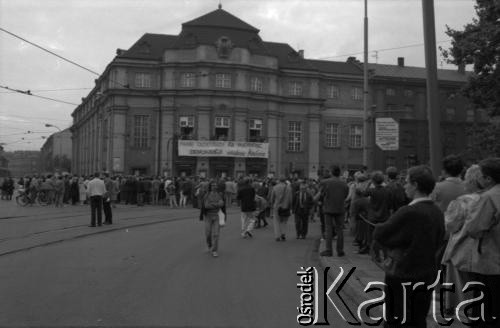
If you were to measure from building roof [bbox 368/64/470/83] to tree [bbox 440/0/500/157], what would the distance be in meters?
44.8

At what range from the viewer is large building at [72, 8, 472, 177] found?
57.5 meters

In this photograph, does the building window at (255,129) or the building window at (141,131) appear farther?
the building window at (255,129)

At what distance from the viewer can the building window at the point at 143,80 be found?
58.6 metres

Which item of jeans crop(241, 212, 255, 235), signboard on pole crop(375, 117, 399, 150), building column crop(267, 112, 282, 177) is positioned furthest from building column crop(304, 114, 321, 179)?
jeans crop(241, 212, 255, 235)

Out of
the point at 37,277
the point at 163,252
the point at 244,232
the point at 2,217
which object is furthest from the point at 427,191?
the point at 2,217

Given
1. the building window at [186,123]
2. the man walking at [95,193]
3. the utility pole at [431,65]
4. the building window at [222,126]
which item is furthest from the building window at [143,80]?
the utility pole at [431,65]

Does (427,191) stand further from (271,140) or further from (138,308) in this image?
(271,140)

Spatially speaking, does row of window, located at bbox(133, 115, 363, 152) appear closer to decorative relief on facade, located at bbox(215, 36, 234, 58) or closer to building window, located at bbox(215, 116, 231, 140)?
building window, located at bbox(215, 116, 231, 140)

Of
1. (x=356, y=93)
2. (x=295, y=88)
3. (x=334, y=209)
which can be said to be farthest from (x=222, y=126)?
(x=334, y=209)

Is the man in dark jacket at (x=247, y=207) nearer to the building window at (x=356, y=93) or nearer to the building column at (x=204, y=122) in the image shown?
the building column at (x=204, y=122)

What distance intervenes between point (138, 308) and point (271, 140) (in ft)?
177

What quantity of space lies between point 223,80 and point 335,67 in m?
16.7

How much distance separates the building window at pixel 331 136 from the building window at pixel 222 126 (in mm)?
12605

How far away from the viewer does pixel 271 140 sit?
61.3 m
